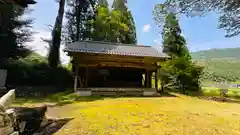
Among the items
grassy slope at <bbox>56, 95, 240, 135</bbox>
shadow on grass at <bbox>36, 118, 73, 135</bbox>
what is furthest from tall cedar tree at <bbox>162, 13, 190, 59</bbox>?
shadow on grass at <bbox>36, 118, 73, 135</bbox>

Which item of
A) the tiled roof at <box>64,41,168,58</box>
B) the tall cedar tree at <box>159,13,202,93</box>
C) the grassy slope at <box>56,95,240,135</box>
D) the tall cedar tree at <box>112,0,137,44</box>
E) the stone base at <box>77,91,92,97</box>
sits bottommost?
the grassy slope at <box>56,95,240,135</box>

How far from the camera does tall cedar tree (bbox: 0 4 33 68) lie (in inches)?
744

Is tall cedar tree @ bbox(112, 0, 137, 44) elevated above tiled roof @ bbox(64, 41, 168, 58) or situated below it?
above

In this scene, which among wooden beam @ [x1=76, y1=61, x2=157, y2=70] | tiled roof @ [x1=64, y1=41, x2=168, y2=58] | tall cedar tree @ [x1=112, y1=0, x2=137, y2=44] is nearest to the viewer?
tiled roof @ [x1=64, y1=41, x2=168, y2=58]

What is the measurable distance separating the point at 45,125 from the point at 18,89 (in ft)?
37.3

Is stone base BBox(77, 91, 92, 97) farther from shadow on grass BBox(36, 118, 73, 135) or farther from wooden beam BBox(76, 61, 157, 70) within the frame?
shadow on grass BBox(36, 118, 73, 135)

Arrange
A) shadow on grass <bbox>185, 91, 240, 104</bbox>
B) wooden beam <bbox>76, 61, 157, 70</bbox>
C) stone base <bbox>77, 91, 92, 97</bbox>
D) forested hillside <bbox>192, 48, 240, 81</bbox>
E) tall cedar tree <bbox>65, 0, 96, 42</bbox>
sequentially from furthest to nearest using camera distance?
forested hillside <bbox>192, 48, 240, 81</bbox> → tall cedar tree <bbox>65, 0, 96, 42</bbox> → shadow on grass <bbox>185, 91, 240, 104</bbox> → wooden beam <bbox>76, 61, 157, 70</bbox> → stone base <bbox>77, 91, 92, 97</bbox>

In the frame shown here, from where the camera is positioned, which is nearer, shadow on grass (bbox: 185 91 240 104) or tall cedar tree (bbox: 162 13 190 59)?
shadow on grass (bbox: 185 91 240 104)

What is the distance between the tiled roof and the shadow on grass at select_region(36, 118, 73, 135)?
7.67 meters

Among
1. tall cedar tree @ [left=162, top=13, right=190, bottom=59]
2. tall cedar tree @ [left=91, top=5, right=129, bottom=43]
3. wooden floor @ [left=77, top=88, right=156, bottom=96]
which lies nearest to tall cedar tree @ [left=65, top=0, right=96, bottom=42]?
tall cedar tree @ [left=91, top=5, right=129, bottom=43]

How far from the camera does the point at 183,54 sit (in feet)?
88.4

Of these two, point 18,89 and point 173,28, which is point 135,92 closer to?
point 18,89

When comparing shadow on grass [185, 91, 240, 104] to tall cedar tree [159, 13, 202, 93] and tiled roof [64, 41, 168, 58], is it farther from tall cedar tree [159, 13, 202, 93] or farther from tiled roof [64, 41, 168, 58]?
tiled roof [64, 41, 168, 58]

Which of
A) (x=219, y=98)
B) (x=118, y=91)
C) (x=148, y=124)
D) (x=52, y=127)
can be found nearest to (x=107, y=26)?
(x=118, y=91)
